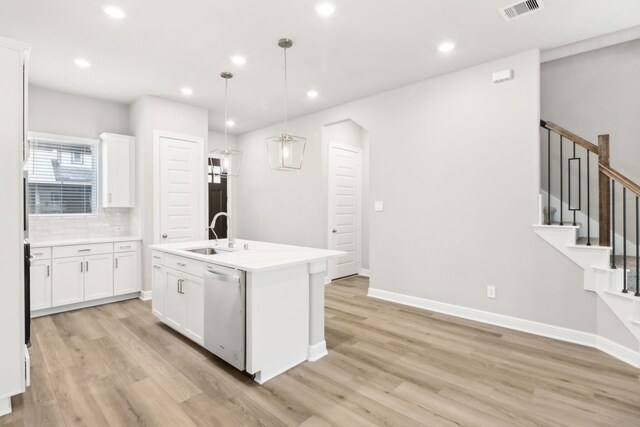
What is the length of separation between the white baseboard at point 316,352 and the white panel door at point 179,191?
10.0 feet

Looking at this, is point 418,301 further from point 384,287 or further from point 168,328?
point 168,328

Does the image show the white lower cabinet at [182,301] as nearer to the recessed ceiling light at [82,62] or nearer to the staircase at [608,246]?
the recessed ceiling light at [82,62]

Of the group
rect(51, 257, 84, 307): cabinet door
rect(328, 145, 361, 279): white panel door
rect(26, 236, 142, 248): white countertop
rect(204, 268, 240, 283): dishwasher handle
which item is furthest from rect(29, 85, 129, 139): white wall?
rect(204, 268, 240, 283): dishwasher handle

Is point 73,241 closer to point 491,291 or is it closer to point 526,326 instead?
point 491,291

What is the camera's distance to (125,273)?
14.9ft

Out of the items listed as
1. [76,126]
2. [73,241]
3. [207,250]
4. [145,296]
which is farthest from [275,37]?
[145,296]

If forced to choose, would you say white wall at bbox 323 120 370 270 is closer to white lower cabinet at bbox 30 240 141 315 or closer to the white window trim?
white lower cabinet at bbox 30 240 141 315

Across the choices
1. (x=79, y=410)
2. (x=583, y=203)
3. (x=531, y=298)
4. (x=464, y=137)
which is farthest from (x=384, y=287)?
(x=79, y=410)

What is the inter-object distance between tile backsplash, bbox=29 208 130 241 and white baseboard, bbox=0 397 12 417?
116 inches

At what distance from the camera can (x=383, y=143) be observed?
4547 mm

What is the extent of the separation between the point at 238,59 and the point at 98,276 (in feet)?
11.0

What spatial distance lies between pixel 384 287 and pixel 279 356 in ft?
7.68

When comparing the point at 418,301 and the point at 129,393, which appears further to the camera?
the point at 418,301

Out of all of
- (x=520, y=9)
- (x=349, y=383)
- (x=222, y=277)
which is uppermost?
(x=520, y=9)
